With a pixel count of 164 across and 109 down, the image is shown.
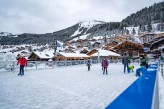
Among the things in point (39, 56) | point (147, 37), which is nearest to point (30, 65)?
point (39, 56)

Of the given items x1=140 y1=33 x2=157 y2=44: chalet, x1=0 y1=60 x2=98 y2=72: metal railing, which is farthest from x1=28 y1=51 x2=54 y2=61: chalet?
x1=140 y1=33 x2=157 y2=44: chalet

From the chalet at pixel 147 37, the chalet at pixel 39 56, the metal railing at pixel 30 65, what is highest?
the chalet at pixel 147 37

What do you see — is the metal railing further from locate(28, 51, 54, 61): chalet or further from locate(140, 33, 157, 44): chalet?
locate(140, 33, 157, 44): chalet

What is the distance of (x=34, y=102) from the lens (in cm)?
525

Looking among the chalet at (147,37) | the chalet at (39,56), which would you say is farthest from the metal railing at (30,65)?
the chalet at (147,37)

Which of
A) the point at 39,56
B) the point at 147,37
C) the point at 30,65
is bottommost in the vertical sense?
the point at 30,65

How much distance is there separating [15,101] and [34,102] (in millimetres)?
570

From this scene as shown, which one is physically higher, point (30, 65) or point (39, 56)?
point (39, 56)

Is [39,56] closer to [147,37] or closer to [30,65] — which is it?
[30,65]

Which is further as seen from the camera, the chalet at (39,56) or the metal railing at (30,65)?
the chalet at (39,56)

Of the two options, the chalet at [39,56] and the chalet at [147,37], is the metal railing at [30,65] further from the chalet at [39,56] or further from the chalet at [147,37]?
the chalet at [147,37]

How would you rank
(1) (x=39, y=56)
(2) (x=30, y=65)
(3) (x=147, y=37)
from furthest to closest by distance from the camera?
1. (3) (x=147, y=37)
2. (1) (x=39, y=56)
3. (2) (x=30, y=65)

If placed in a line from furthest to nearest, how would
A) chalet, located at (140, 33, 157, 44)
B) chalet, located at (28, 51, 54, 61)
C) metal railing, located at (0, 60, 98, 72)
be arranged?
chalet, located at (140, 33, 157, 44) < chalet, located at (28, 51, 54, 61) < metal railing, located at (0, 60, 98, 72)

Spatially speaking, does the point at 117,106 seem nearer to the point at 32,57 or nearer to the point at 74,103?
the point at 74,103
